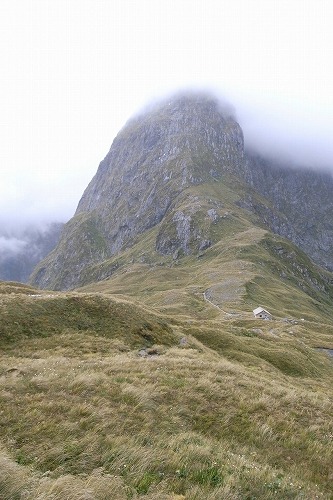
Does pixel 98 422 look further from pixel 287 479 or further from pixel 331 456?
pixel 331 456

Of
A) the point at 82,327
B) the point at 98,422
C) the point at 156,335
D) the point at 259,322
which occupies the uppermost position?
the point at 98,422

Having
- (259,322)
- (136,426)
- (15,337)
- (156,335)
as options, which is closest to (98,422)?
(136,426)

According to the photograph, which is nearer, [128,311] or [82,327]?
[82,327]

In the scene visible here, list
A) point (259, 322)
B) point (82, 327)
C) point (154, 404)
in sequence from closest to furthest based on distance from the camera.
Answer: point (154, 404), point (82, 327), point (259, 322)

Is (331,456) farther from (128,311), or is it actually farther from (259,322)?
(259,322)

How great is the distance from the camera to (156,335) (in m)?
36.9

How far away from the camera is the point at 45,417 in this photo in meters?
12.5

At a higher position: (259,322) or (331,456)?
(331,456)

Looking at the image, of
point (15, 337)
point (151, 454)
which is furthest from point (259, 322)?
point (151, 454)

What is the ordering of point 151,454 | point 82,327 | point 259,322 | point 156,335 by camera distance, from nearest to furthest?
point 151,454 < point 82,327 < point 156,335 < point 259,322

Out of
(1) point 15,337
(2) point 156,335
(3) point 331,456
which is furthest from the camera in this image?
(2) point 156,335

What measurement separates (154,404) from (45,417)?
4409mm

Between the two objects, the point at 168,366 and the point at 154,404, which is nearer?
the point at 154,404

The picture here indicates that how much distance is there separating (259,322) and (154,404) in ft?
273
